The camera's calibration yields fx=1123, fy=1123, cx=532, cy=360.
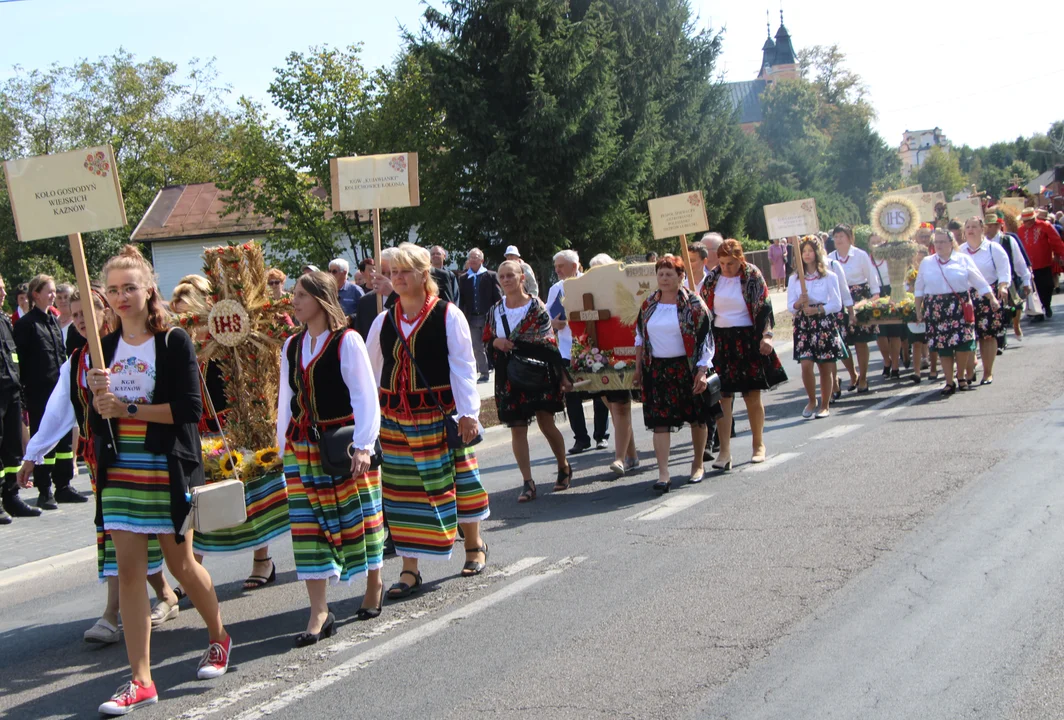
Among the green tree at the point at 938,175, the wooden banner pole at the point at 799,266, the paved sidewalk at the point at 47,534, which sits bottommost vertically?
the paved sidewalk at the point at 47,534

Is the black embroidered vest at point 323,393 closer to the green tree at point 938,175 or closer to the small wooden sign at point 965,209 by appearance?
the small wooden sign at point 965,209

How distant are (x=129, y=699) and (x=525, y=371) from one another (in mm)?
4709

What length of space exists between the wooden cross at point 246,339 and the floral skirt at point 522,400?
102 inches

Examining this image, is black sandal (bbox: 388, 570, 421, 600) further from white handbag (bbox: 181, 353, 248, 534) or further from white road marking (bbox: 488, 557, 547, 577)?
white handbag (bbox: 181, 353, 248, 534)

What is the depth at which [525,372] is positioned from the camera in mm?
9117

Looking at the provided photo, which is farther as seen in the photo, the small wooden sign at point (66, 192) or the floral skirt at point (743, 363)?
the floral skirt at point (743, 363)

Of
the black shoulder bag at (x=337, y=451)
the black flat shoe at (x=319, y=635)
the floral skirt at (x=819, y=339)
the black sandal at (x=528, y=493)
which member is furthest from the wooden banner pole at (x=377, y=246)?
the floral skirt at (x=819, y=339)

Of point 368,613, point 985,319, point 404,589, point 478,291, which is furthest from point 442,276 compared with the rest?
point 368,613

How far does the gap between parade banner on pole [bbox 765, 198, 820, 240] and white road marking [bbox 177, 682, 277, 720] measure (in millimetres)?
9832

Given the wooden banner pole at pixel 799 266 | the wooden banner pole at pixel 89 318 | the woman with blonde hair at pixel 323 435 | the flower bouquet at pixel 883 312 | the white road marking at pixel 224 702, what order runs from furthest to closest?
the flower bouquet at pixel 883 312, the wooden banner pole at pixel 799 266, the woman with blonde hair at pixel 323 435, the wooden banner pole at pixel 89 318, the white road marking at pixel 224 702

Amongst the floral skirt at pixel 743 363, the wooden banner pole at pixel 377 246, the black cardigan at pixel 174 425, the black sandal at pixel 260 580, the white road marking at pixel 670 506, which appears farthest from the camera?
the floral skirt at pixel 743 363

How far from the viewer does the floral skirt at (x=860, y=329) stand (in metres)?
14.4

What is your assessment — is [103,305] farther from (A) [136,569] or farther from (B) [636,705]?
(B) [636,705]

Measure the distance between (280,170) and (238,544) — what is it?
74.0 feet
